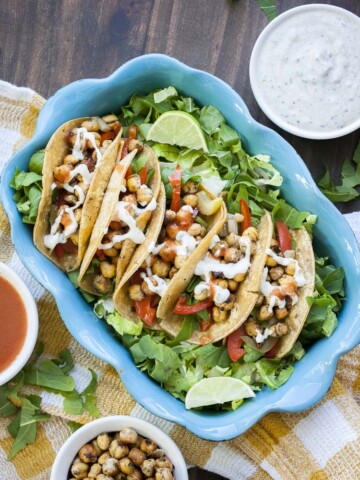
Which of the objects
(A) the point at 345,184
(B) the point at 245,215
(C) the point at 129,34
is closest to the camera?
(B) the point at 245,215

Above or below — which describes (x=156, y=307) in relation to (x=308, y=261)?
below

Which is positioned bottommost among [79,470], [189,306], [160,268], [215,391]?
[79,470]

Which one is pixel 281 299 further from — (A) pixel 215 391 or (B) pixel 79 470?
(B) pixel 79 470

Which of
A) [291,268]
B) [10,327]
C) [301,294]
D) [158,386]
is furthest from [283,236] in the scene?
[10,327]

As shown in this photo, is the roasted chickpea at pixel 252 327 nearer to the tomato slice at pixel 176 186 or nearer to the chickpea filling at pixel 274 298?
the chickpea filling at pixel 274 298

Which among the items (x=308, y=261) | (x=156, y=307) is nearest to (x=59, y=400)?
(x=156, y=307)

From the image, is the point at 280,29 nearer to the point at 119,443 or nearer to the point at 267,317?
the point at 267,317

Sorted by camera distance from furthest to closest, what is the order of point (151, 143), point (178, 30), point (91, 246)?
1. point (178, 30)
2. point (151, 143)
3. point (91, 246)
